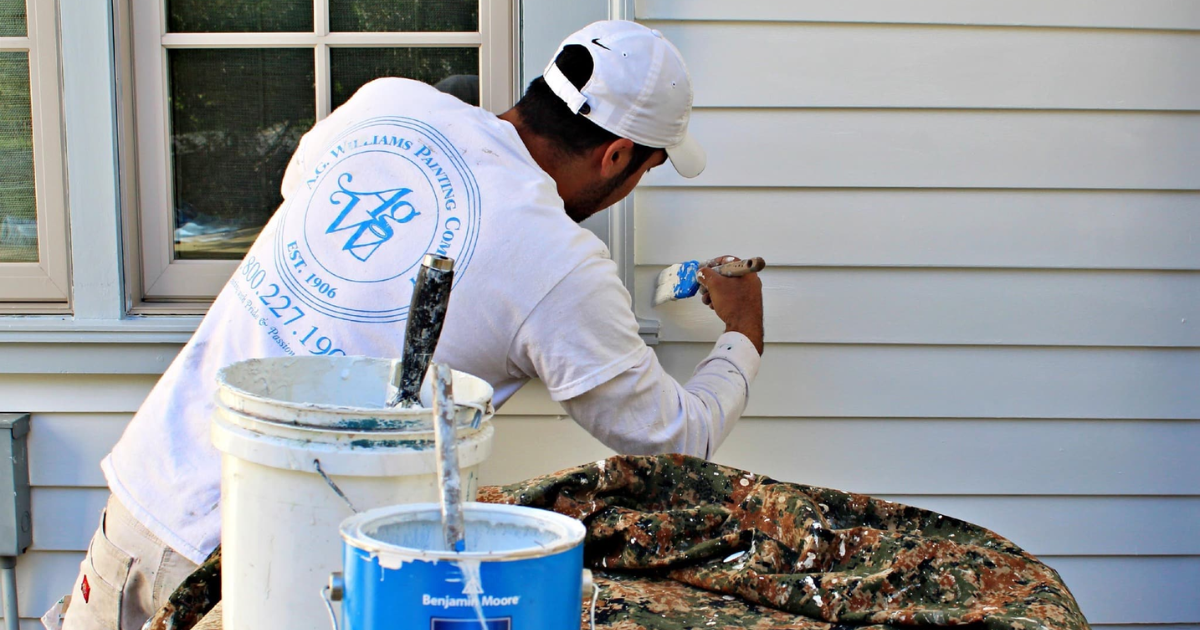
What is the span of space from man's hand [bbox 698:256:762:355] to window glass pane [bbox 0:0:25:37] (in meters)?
1.75

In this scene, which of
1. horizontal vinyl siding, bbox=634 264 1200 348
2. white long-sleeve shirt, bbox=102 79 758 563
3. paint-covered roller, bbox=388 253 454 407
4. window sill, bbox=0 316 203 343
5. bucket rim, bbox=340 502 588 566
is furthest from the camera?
horizontal vinyl siding, bbox=634 264 1200 348

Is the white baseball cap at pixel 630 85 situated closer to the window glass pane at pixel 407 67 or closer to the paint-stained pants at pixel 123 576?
the window glass pane at pixel 407 67

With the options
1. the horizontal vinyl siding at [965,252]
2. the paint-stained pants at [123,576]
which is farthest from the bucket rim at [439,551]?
the horizontal vinyl siding at [965,252]

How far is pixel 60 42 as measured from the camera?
2.24 metres

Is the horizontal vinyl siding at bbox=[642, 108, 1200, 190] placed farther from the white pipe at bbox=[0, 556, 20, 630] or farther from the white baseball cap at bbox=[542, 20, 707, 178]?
the white pipe at bbox=[0, 556, 20, 630]

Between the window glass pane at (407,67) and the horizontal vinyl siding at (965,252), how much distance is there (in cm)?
46

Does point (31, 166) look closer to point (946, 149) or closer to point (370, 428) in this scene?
point (370, 428)

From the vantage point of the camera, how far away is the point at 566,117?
182cm

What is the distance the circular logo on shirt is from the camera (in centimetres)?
146

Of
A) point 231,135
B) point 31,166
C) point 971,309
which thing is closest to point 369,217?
point 231,135

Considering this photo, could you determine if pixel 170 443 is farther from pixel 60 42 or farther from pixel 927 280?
pixel 927 280

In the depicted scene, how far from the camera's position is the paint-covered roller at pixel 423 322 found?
875 millimetres

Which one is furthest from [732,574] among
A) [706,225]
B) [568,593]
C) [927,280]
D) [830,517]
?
[927,280]

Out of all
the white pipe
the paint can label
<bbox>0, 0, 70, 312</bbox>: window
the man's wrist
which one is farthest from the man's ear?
the white pipe
